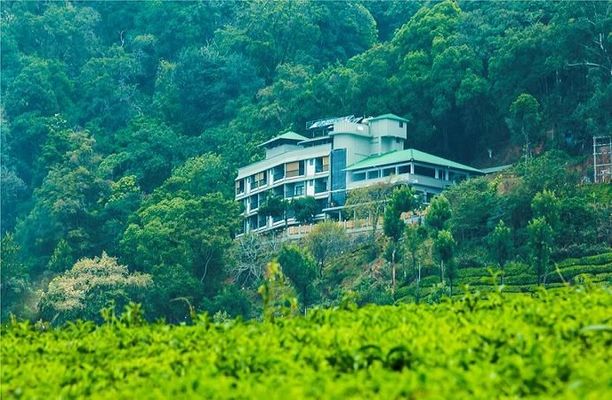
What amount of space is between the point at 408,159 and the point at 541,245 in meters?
13.4

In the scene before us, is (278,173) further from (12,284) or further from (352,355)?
(352,355)

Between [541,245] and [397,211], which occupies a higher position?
[397,211]

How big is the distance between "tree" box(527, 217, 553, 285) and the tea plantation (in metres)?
32.9

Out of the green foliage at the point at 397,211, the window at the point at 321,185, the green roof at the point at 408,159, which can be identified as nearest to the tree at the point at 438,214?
the green foliage at the point at 397,211

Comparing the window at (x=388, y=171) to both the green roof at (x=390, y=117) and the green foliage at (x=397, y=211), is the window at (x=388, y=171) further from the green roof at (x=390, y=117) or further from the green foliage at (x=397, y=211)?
the green foliage at (x=397, y=211)

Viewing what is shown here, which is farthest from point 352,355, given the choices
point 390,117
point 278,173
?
point 278,173

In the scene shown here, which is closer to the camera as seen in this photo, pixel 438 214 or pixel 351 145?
pixel 438 214

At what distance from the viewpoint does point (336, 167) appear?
56.4 metres

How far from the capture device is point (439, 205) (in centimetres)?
4453

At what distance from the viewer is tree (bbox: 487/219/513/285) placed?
41.4 m

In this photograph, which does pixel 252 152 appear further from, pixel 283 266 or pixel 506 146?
pixel 283 266

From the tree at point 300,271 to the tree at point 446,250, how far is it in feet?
15.8

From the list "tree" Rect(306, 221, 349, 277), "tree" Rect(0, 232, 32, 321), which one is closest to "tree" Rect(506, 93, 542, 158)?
"tree" Rect(306, 221, 349, 277)

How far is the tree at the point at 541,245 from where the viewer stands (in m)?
39.6
